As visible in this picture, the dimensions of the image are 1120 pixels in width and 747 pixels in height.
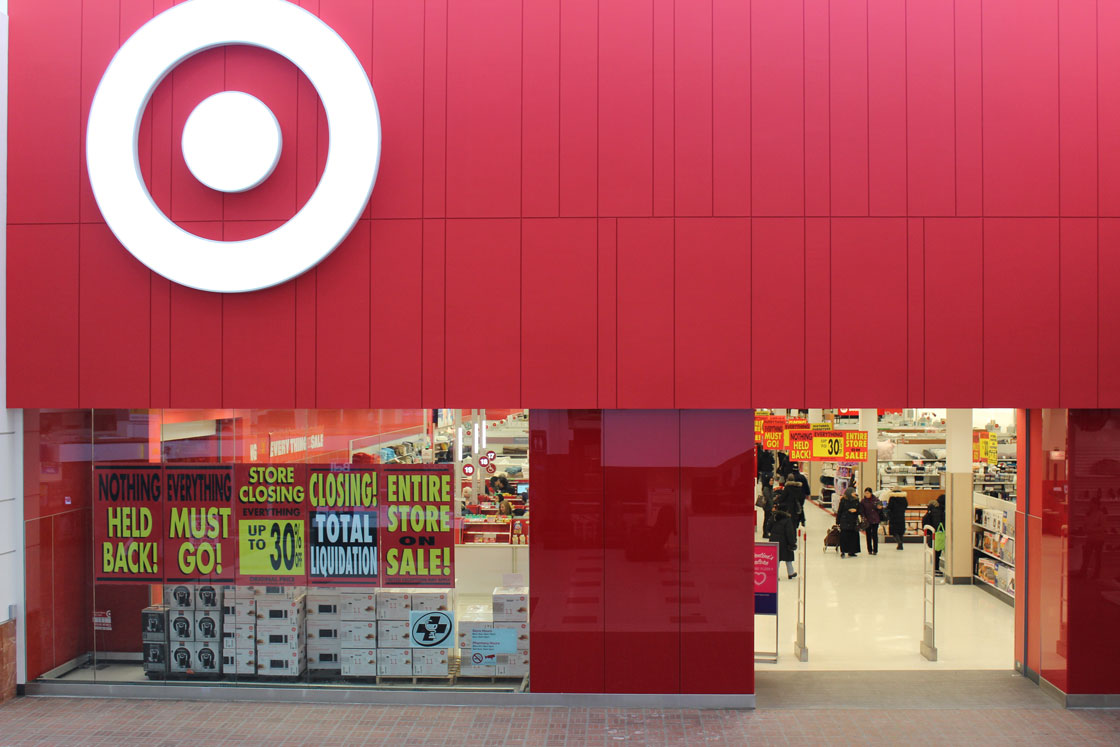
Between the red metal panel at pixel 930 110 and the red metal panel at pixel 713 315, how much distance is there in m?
1.70

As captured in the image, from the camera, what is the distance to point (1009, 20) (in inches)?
297

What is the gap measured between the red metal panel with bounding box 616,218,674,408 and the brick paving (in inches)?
117

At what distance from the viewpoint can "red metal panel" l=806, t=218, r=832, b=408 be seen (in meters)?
7.54

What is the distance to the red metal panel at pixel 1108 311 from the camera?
295 inches

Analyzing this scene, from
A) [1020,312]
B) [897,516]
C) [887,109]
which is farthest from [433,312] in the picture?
[897,516]

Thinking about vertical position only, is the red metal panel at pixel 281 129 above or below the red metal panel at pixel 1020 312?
above

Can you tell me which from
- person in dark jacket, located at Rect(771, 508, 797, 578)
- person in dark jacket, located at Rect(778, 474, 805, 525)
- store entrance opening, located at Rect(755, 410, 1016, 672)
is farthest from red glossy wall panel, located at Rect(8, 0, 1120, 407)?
person in dark jacket, located at Rect(778, 474, 805, 525)

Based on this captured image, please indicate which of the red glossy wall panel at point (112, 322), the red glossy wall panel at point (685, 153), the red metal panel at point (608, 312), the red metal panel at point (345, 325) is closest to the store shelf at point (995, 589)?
the red glossy wall panel at point (685, 153)

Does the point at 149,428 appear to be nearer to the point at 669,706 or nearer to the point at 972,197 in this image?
the point at 669,706

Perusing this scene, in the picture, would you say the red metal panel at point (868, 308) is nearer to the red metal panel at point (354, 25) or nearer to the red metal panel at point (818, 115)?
the red metal panel at point (818, 115)

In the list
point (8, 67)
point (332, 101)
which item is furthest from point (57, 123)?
point (332, 101)

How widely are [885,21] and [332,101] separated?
5263 millimetres

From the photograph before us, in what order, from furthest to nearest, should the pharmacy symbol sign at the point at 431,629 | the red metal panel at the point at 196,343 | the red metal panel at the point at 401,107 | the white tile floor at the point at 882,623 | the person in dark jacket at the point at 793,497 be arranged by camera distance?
1. the person in dark jacket at the point at 793,497
2. the white tile floor at the point at 882,623
3. the pharmacy symbol sign at the point at 431,629
4. the red metal panel at the point at 196,343
5. the red metal panel at the point at 401,107

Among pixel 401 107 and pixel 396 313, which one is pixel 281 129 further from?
pixel 396 313
